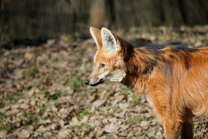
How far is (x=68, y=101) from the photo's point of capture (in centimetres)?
431

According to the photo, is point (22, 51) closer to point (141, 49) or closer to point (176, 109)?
point (141, 49)

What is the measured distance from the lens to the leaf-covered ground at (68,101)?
3515 millimetres

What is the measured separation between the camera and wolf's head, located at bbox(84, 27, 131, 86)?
2768 millimetres

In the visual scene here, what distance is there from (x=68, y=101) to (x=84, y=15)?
464 cm

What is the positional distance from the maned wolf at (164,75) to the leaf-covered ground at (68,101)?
2.45 ft

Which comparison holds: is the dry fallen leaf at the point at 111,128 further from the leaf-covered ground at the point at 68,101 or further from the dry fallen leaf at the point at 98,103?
the dry fallen leaf at the point at 98,103

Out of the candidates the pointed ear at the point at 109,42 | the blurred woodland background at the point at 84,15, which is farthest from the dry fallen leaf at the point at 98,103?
the blurred woodland background at the point at 84,15

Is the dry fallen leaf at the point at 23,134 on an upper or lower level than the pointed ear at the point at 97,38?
lower

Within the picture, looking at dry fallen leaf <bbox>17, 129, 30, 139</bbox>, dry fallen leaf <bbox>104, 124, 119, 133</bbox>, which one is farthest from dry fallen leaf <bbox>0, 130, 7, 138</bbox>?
dry fallen leaf <bbox>104, 124, 119, 133</bbox>

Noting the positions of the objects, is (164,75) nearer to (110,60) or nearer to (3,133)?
(110,60)

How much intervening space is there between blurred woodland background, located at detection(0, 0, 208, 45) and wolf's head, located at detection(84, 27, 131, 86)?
192 inches

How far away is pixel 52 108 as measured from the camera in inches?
166

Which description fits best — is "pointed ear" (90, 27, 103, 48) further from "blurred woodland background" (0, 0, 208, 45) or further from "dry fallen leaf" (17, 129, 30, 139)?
"blurred woodland background" (0, 0, 208, 45)

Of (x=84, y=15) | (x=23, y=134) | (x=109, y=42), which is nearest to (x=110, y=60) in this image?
(x=109, y=42)
